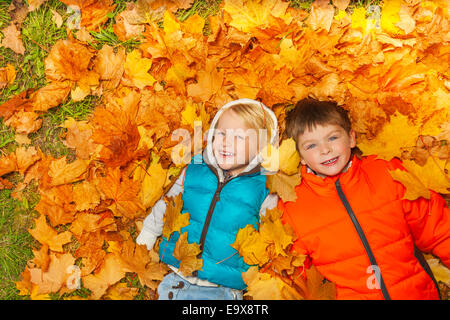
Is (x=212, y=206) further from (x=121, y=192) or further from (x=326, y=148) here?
(x=326, y=148)

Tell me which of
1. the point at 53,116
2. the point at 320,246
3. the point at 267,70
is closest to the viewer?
the point at 320,246

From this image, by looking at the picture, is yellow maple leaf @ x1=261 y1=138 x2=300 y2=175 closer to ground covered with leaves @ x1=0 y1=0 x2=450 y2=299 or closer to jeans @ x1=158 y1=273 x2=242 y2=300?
ground covered with leaves @ x1=0 y1=0 x2=450 y2=299

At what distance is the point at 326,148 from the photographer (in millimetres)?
2211

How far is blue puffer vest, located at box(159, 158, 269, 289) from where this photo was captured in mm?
2283

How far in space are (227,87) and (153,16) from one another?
781 millimetres

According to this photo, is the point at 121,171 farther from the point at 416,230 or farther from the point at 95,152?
the point at 416,230

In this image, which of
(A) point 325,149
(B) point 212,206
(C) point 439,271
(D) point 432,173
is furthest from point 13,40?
(C) point 439,271

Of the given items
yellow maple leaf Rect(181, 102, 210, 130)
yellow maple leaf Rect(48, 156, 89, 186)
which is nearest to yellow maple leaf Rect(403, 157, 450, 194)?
yellow maple leaf Rect(181, 102, 210, 130)

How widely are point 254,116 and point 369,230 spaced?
1.04 meters

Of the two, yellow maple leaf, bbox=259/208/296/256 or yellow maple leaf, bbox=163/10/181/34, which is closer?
yellow maple leaf, bbox=259/208/296/256

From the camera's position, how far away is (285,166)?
7.75 feet

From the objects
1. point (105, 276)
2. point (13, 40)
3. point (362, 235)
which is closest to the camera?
point (362, 235)

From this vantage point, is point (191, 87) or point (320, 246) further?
point (191, 87)
